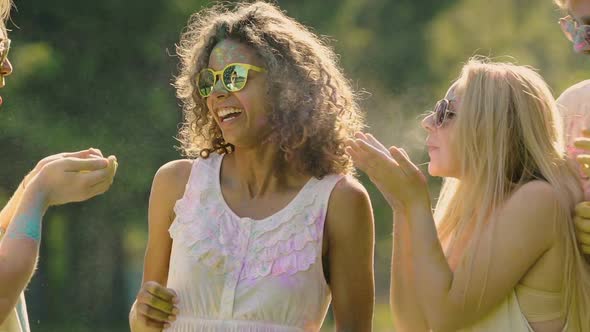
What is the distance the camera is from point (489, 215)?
281 cm

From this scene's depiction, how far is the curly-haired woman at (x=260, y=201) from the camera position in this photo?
2.98m

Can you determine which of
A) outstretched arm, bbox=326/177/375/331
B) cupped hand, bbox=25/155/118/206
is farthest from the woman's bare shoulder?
outstretched arm, bbox=326/177/375/331

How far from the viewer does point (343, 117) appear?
3.27 metres

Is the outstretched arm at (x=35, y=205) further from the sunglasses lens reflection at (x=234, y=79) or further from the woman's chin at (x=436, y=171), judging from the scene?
the woman's chin at (x=436, y=171)

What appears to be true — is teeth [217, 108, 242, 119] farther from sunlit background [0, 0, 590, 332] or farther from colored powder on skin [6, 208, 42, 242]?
sunlit background [0, 0, 590, 332]

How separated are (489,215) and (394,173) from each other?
28cm

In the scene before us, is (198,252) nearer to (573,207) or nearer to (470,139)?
(470,139)

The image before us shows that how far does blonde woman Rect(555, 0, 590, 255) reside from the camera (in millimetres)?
2740

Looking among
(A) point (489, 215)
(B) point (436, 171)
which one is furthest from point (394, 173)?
(A) point (489, 215)

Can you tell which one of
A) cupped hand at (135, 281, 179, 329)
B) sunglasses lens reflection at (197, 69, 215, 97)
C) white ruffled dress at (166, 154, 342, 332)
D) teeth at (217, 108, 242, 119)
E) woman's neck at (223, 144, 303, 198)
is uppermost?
sunglasses lens reflection at (197, 69, 215, 97)

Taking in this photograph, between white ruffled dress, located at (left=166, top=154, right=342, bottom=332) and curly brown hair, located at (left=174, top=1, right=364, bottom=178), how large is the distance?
13cm

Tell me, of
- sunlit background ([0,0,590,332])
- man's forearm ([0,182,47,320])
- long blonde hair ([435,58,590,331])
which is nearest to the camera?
man's forearm ([0,182,47,320])

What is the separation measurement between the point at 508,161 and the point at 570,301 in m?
0.41

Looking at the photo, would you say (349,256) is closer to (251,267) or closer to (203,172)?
(251,267)
